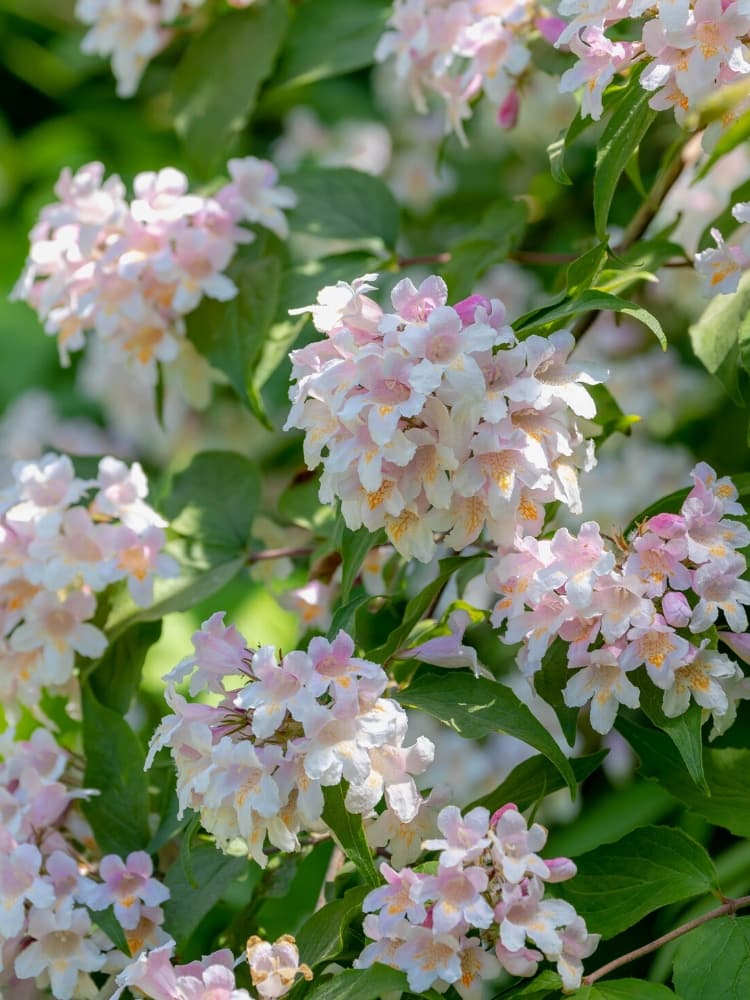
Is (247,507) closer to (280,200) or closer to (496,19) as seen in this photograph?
(280,200)

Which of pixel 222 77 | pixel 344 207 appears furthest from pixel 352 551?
pixel 222 77

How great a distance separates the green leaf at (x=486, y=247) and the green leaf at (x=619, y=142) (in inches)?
9.3

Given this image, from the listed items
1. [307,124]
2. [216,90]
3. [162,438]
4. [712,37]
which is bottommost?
[162,438]

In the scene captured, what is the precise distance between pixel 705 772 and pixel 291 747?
0.30 metres

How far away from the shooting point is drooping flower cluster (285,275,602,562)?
2.52ft

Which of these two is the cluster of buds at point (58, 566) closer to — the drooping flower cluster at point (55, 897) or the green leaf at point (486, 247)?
the drooping flower cluster at point (55, 897)

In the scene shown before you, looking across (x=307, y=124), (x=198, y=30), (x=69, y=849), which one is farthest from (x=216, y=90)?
(x=307, y=124)

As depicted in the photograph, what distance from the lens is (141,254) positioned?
1133 mm

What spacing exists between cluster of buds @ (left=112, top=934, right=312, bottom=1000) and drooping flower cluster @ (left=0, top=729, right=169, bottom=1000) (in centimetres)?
12

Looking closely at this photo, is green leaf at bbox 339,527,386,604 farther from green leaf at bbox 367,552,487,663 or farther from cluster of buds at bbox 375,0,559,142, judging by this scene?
cluster of buds at bbox 375,0,559,142

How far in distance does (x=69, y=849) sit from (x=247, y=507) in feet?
1.09

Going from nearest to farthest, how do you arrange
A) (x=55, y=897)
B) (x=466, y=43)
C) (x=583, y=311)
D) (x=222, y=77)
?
(x=583, y=311) → (x=55, y=897) → (x=466, y=43) → (x=222, y=77)

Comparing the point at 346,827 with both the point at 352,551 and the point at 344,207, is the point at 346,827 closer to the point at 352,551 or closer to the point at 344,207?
the point at 352,551

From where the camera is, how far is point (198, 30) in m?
1.41
